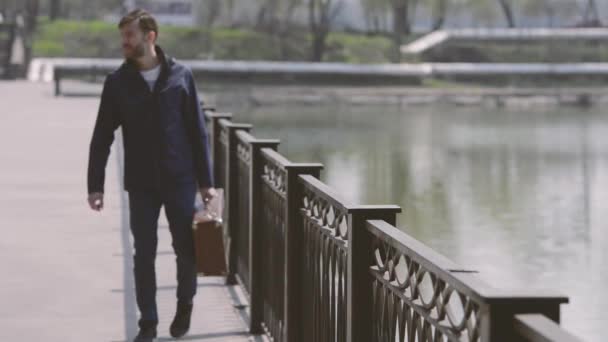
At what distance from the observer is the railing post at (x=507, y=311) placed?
3648 mm

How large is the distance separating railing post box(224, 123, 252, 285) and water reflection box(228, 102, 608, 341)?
231cm

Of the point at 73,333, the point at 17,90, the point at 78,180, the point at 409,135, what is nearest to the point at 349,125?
the point at 409,135

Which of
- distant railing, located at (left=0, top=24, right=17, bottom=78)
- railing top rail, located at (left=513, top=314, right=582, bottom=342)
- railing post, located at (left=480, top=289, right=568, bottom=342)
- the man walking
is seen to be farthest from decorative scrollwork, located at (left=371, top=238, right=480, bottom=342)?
distant railing, located at (left=0, top=24, right=17, bottom=78)

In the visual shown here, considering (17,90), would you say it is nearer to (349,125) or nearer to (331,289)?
(349,125)

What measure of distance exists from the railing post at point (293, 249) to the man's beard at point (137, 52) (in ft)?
2.99

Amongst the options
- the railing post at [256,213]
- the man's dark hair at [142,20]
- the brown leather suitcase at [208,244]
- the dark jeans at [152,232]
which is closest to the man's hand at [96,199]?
the dark jeans at [152,232]

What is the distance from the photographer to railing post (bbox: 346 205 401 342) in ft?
18.0

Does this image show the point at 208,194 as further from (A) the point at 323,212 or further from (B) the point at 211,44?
(B) the point at 211,44

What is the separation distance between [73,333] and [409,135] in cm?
3325

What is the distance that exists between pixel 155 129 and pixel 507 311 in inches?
170

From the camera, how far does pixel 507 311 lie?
12.2 feet

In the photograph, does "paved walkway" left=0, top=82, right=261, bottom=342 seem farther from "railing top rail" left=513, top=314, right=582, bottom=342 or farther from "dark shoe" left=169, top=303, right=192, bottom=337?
"railing top rail" left=513, top=314, right=582, bottom=342

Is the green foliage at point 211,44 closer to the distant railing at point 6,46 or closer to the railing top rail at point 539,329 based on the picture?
the distant railing at point 6,46

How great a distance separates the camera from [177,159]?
7.86 meters
